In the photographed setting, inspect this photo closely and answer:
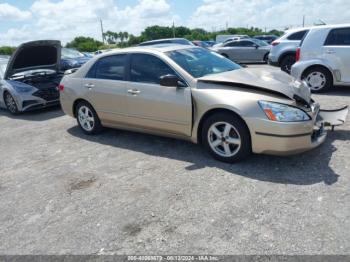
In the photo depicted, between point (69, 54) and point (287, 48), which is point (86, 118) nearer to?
point (287, 48)

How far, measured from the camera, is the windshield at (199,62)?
480 cm

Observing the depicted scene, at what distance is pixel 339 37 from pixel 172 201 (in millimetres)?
6516

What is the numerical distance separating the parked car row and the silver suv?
6.70 m

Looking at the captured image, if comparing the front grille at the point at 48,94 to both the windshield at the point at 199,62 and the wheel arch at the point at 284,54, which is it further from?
the wheel arch at the point at 284,54

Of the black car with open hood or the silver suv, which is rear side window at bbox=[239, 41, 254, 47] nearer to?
the silver suv

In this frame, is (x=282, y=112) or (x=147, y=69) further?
(x=147, y=69)

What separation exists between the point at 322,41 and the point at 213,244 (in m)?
6.84

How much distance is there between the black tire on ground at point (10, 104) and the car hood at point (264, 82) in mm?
5958

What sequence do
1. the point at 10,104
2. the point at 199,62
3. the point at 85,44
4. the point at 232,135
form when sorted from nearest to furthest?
the point at 232,135 < the point at 199,62 < the point at 10,104 < the point at 85,44

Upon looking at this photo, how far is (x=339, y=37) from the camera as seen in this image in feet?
26.3

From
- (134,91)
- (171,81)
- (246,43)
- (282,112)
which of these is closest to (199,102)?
(171,81)

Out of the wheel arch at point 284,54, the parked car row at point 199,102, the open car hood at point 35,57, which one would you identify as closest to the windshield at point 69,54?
the open car hood at point 35,57

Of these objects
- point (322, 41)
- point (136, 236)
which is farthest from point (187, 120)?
point (322, 41)

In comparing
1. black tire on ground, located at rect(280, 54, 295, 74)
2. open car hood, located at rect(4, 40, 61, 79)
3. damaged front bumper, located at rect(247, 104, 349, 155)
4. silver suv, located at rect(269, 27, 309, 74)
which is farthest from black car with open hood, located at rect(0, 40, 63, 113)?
black tire on ground, located at rect(280, 54, 295, 74)
